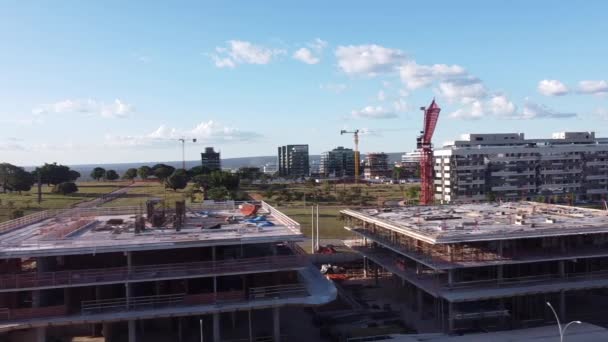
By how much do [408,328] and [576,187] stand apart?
84.4 metres

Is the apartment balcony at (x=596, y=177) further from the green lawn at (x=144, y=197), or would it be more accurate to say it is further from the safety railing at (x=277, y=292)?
the safety railing at (x=277, y=292)

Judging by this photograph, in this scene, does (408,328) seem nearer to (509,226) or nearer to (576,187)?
(509,226)

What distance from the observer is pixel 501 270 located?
30.4 metres

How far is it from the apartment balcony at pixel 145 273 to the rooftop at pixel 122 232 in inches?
46.7

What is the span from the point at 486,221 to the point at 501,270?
745cm

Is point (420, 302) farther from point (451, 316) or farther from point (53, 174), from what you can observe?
point (53, 174)

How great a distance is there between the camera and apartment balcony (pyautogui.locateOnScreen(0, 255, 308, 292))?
2559 cm

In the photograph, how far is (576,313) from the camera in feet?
109

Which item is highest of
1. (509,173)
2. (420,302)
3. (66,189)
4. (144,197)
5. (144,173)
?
(144,173)

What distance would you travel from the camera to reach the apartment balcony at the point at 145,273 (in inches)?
1008

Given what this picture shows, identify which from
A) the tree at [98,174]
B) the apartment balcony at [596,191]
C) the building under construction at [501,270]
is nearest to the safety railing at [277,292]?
the building under construction at [501,270]

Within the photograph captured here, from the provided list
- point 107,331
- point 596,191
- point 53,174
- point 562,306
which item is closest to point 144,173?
point 53,174

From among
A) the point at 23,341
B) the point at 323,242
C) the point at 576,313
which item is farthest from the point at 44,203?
the point at 576,313

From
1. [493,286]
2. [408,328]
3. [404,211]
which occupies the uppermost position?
[404,211]
